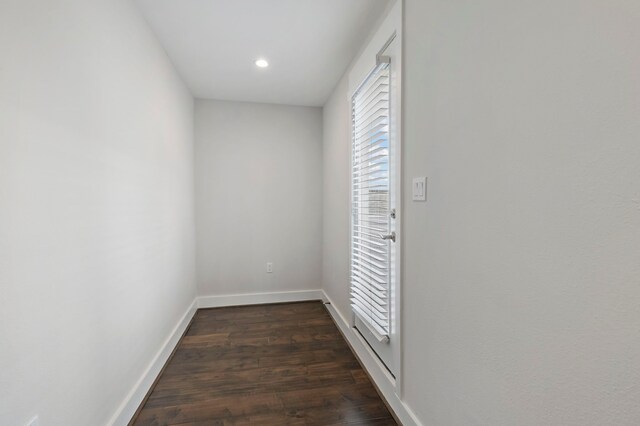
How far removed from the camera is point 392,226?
5.41ft

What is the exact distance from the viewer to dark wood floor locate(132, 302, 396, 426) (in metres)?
1.62

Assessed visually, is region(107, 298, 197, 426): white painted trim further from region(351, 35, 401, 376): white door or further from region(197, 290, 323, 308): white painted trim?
region(351, 35, 401, 376): white door

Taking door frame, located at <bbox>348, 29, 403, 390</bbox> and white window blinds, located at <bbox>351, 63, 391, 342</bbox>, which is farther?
white window blinds, located at <bbox>351, 63, 391, 342</bbox>

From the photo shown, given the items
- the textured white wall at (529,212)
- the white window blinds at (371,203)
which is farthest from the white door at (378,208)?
the textured white wall at (529,212)

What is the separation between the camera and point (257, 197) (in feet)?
11.1

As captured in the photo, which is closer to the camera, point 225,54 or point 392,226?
point 392,226

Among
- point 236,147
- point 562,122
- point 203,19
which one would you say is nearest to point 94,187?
point 203,19

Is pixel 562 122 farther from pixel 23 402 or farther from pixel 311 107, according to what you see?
pixel 311 107

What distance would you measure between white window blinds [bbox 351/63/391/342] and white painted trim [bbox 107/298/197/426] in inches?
56.2

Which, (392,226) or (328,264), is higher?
(392,226)

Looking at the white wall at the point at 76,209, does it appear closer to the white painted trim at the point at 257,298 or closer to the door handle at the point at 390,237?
the white painted trim at the point at 257,298

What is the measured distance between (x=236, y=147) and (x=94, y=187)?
6.97 feet

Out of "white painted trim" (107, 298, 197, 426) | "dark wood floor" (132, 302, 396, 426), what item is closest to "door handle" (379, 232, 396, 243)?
"dark wood floor" (132, 302, 396, 426)

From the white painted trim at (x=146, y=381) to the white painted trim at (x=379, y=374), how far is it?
143cm
